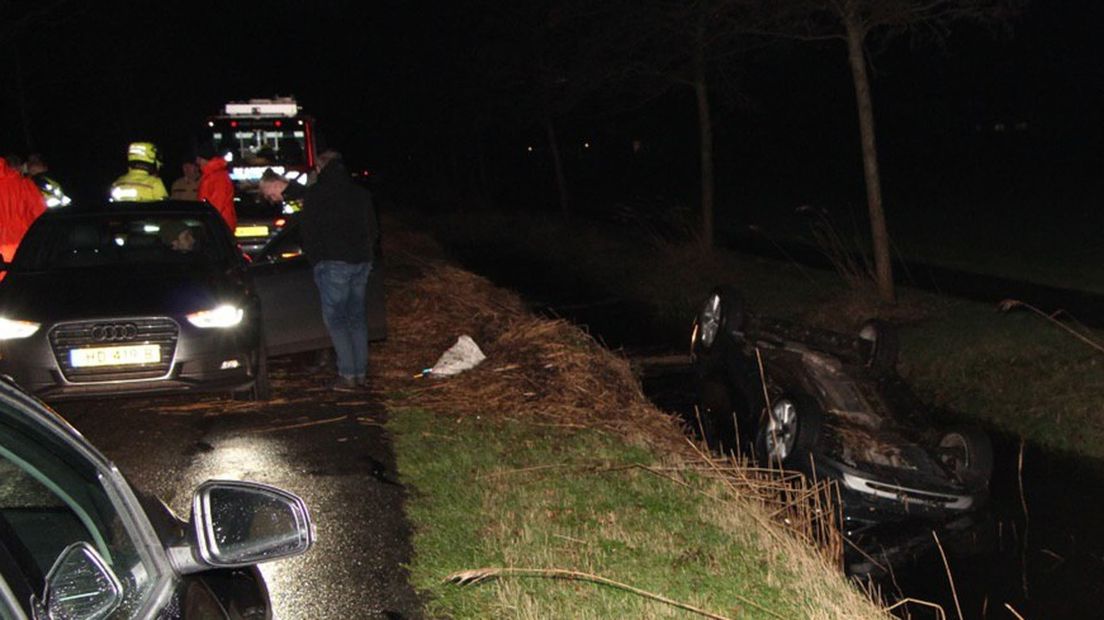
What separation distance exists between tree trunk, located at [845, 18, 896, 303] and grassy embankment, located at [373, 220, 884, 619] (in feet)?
15.4

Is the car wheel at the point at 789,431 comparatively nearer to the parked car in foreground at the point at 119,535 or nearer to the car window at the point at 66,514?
the parked car in foreground at the point at 119,535

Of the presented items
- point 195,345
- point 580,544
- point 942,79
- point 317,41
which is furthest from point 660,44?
point 942,79

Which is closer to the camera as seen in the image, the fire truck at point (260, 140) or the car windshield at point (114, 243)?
the car windshield at point (114, 243)

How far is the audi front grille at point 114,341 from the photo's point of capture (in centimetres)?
789

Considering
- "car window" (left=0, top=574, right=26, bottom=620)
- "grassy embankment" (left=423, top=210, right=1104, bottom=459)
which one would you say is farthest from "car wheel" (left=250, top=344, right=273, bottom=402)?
"car window" (left=0, top=574, right=26, bottom=620)

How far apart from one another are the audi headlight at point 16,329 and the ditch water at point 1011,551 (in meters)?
4.83

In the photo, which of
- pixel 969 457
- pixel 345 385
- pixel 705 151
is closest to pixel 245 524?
pixel 969 457

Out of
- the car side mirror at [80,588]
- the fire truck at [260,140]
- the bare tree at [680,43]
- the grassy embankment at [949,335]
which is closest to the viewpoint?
the car side mirror at [80,588]

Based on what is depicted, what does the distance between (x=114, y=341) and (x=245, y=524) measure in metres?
5.76

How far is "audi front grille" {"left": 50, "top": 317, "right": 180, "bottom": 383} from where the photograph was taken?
25.9 feet

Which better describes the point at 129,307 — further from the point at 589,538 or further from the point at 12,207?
the point at 12,207

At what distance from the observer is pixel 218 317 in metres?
8.33

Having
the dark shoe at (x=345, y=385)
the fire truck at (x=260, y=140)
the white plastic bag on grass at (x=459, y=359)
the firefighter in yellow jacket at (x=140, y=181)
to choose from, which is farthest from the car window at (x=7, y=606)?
the fire truck at (x=260, y=140)

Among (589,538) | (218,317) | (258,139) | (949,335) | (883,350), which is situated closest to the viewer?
(589,538)
